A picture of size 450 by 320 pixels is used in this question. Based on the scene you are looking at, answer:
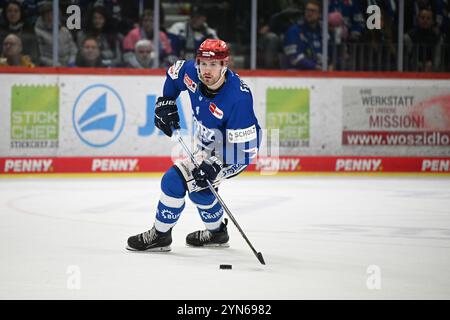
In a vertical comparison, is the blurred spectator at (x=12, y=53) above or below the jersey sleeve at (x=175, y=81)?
above

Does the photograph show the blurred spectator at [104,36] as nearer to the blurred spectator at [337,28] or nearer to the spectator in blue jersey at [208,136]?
the blurred spectator at [337,28]

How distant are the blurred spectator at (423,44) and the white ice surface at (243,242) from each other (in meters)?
1.84

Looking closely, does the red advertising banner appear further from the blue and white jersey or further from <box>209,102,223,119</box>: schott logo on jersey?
<box>209,102,223,119</box>: schott logo on jersey

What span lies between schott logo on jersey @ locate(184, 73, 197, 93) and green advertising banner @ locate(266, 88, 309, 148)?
16.2ft

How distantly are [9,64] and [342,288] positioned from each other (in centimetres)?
668

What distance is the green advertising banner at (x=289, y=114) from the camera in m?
11.3

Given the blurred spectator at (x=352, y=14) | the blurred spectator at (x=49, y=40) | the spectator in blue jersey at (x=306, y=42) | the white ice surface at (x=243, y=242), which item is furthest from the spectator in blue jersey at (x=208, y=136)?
the blurred spectator at (x=352, y=14)

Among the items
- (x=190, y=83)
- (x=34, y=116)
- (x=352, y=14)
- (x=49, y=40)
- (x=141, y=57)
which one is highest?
(x=352, y=14)

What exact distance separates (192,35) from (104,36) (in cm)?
102

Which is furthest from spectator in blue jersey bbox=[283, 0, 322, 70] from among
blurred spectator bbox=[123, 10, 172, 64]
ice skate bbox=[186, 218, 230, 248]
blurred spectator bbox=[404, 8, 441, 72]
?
ice skate bbox=[186, 218, 230, 248]

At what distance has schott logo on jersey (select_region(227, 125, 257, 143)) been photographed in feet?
19.5

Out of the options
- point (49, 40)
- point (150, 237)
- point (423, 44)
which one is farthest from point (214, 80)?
point (423, 44)

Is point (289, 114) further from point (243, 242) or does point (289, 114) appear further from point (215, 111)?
point (215, 111)

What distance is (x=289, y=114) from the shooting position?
37.3 ft
